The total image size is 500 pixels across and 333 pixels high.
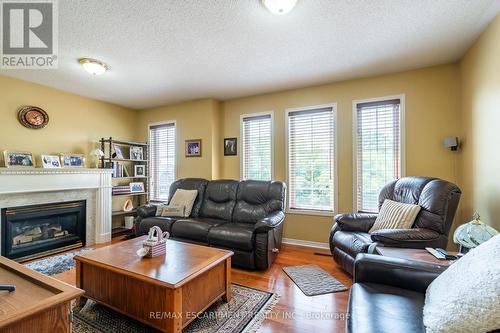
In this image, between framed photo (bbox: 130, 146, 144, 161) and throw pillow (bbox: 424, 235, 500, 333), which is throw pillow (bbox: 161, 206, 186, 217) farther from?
throw pillow (bbox: 424, 235, 500, 333)

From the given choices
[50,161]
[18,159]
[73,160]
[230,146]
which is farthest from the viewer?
[230,146]

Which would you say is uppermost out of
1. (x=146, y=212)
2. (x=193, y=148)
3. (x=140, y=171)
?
(x=193, y=148)

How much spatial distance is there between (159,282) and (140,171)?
12.1 ft

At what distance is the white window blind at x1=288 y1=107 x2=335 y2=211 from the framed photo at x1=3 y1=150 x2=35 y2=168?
3.76m

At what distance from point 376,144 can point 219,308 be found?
111 inches

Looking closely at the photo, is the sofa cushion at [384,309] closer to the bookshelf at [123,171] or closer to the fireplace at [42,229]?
the fireplace at [42,229]

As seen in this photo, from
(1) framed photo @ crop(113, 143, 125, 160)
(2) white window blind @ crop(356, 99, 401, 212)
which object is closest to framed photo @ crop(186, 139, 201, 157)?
(1) framed photo @ crop(113, 143, 125, 160)

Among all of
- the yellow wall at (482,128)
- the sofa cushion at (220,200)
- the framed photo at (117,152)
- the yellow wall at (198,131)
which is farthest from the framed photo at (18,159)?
the yellow wall at (482,128)

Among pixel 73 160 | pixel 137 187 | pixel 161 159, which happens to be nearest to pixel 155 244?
pixel 73 160

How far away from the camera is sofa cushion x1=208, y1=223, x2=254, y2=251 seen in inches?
107

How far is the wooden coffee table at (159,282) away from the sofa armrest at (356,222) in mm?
1483

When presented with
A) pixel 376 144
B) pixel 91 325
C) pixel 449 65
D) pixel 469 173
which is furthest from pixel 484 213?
pixel 91 325

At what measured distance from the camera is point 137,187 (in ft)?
15.3

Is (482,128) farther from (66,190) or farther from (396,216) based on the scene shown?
(66,190)
